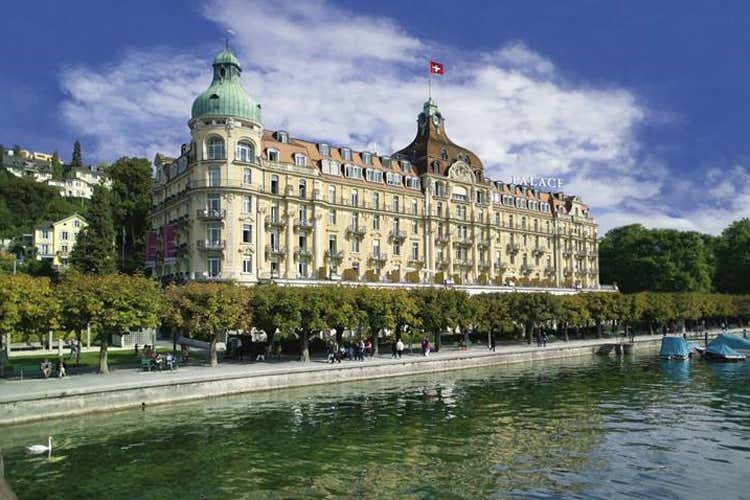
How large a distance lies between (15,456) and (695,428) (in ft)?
121

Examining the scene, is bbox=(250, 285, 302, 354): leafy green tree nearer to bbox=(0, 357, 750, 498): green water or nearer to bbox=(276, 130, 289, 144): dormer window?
bbox=(0, 357, 750, 498): green water

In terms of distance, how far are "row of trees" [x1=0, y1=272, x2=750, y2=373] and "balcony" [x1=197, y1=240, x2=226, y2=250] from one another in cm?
1400

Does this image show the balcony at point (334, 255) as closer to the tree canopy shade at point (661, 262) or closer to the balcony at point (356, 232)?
the balcony at point (356, 232)

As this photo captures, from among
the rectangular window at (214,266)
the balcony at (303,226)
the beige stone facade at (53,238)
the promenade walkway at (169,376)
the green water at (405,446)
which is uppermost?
the beige stone facade at (53,238)

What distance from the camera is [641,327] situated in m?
118

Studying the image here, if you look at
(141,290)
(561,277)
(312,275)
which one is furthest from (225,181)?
(561,277)

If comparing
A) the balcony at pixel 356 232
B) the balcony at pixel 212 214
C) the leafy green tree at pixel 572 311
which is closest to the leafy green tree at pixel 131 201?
the balcony at pixel 212 214

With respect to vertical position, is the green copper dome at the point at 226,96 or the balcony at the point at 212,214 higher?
the green copper dome at the point at 226,96

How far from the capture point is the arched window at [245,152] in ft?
272

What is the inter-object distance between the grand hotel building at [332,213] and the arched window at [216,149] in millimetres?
140

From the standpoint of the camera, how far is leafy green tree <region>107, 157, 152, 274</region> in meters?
110

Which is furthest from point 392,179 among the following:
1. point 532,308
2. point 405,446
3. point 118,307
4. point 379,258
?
point 405,446

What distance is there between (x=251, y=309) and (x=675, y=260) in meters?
114

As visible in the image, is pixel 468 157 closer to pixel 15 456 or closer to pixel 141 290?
pixel 141 290
